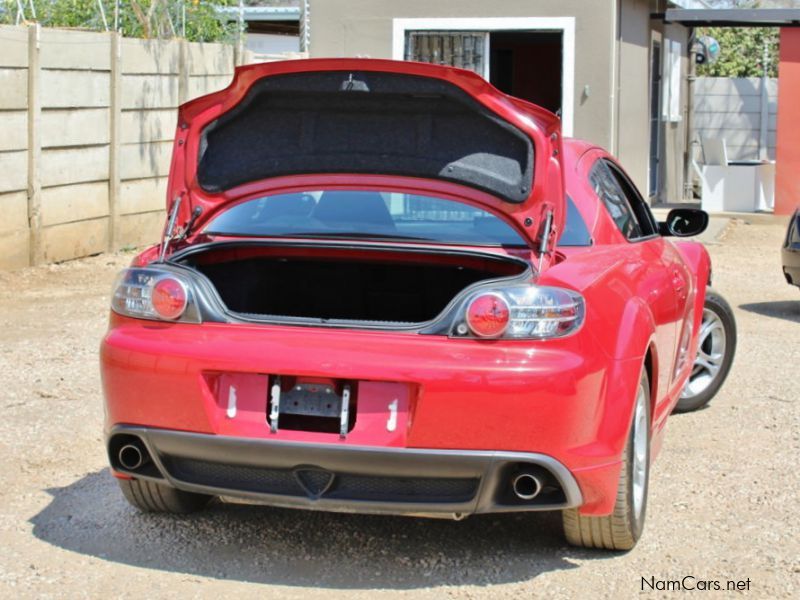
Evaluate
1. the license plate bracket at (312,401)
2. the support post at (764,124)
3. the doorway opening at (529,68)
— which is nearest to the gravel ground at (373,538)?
the license plate bracket at (312,401)

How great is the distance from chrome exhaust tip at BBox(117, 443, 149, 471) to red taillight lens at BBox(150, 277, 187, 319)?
1.49ft

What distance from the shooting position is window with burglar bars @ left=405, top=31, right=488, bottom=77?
16922mm

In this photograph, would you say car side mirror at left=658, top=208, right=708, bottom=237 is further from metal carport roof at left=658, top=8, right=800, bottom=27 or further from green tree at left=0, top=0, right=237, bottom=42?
metal carport roof at left=658, top=8, right=800, bottom=27

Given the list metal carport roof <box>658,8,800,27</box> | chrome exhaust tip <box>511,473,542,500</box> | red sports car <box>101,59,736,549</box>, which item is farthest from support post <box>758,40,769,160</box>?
chrome exhaust tip <box>511,473,542,500</box>

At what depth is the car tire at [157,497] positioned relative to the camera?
16.3ft

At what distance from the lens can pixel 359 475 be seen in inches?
168

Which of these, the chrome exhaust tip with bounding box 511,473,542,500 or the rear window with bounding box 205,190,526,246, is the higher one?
the rear window with bounding box 205,190,526,246

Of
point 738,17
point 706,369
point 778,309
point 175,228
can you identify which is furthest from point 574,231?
point 738,17

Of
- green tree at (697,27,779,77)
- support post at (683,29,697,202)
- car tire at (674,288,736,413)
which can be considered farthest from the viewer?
green tree at (697,27,779,77)

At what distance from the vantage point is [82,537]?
4887 mm

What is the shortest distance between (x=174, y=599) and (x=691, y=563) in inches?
67.3

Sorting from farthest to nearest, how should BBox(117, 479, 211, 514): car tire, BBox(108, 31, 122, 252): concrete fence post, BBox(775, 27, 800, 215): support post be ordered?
BBox(775, 27, 800, 215): support post < BBox(108, 31, 122, 252): concrete fence post < BBox(117, 479, 211, 514): car tire

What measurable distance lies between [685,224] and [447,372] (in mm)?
2525

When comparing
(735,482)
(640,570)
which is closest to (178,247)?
(640,570)
